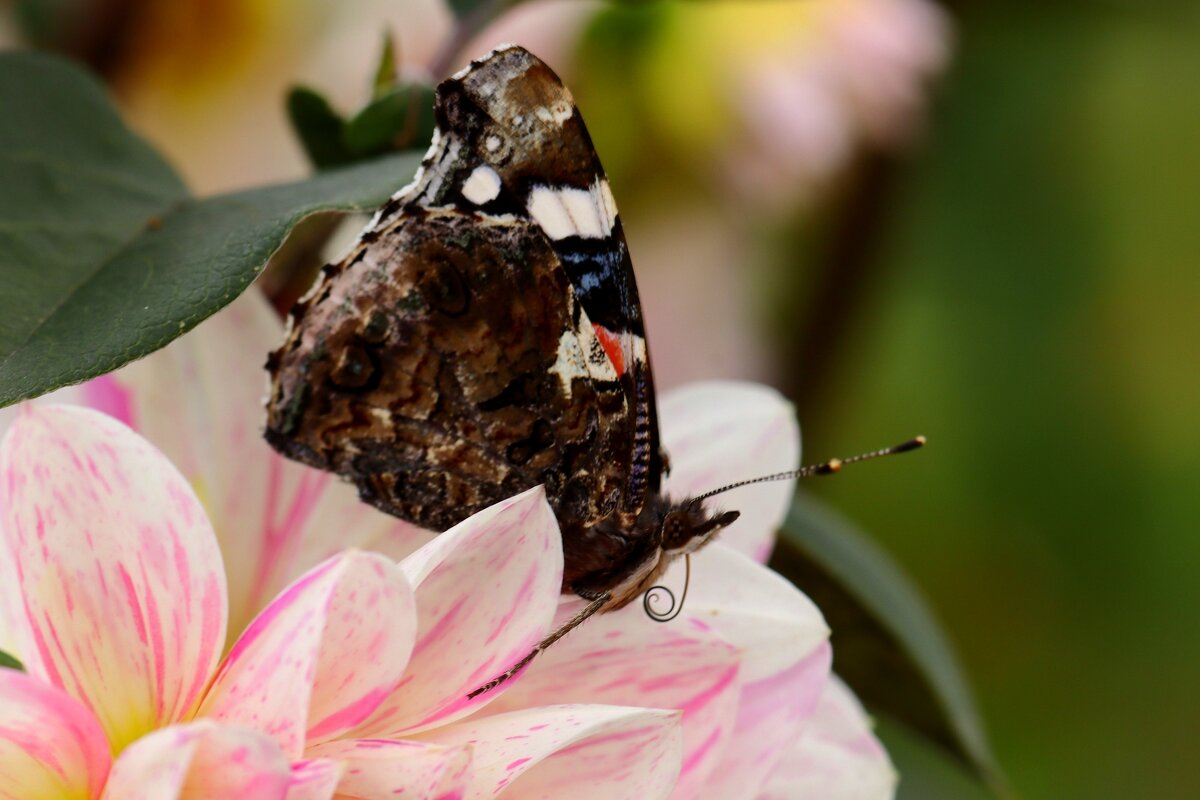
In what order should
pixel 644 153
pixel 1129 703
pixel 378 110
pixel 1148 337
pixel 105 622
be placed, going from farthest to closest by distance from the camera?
pixel 1148 337 → pixel 1129 703 → pixel 644 153 → pixel 378 110 → pixel 105 622

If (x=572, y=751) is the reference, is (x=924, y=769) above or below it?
below

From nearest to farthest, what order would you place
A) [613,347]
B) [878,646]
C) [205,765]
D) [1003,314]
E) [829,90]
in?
1. [205,765]
2. [613,347]
3. [878,646]
4. [829,90]
5. [1003,314]

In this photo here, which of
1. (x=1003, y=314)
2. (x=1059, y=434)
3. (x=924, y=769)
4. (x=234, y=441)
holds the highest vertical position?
(x=234, y=441)

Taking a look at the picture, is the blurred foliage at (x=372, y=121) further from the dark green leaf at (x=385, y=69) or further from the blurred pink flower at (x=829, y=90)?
the blurred pink flower at (x=829, y=90)

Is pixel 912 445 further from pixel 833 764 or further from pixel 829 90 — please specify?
pixel 829 90

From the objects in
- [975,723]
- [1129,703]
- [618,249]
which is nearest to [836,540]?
[975,723]

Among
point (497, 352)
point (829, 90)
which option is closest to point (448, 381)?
point (497, 352)

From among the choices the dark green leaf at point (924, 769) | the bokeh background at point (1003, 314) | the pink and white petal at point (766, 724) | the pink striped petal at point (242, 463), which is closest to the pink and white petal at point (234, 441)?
the pink striped petal at point (242, 463)

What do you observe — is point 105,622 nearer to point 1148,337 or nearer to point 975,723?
point 975,723
